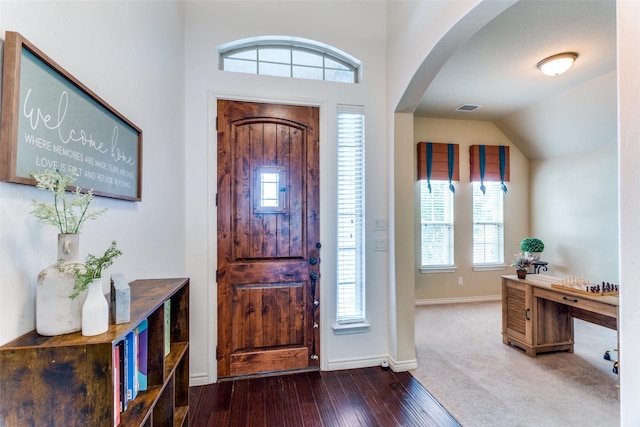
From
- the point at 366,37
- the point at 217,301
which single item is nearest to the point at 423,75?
the point at 366,37

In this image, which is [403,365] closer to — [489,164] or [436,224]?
[436,224]

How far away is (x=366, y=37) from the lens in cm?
278

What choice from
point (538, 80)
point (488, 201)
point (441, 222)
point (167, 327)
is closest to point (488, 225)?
point (488, 201)

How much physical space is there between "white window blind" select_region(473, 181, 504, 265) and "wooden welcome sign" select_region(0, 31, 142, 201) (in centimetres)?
507

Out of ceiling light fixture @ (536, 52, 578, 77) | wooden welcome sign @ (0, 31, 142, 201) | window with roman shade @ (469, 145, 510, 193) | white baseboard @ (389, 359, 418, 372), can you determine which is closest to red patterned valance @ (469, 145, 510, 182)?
window with roman shade @ (469, 145, 510, 193)

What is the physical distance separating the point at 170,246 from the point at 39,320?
49.5 inches

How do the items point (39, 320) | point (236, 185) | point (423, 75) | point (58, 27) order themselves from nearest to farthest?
point (39, 320), point (58, 27), point (423, 75), point (236, 185)

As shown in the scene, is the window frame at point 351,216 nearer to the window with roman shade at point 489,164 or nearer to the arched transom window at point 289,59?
the arched transom window at point 289,59

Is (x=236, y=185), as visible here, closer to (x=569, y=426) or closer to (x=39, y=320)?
(x=39, y=320)

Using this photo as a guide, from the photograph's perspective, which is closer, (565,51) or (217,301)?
(217,301)

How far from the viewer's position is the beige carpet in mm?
2045

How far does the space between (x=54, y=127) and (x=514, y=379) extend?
3.40 meters

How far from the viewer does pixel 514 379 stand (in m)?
2.51

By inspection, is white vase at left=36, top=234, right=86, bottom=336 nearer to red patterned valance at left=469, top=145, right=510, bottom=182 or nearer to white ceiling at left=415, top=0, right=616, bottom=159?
white ceiling at left=415, top=0, right=616, bottom=159
